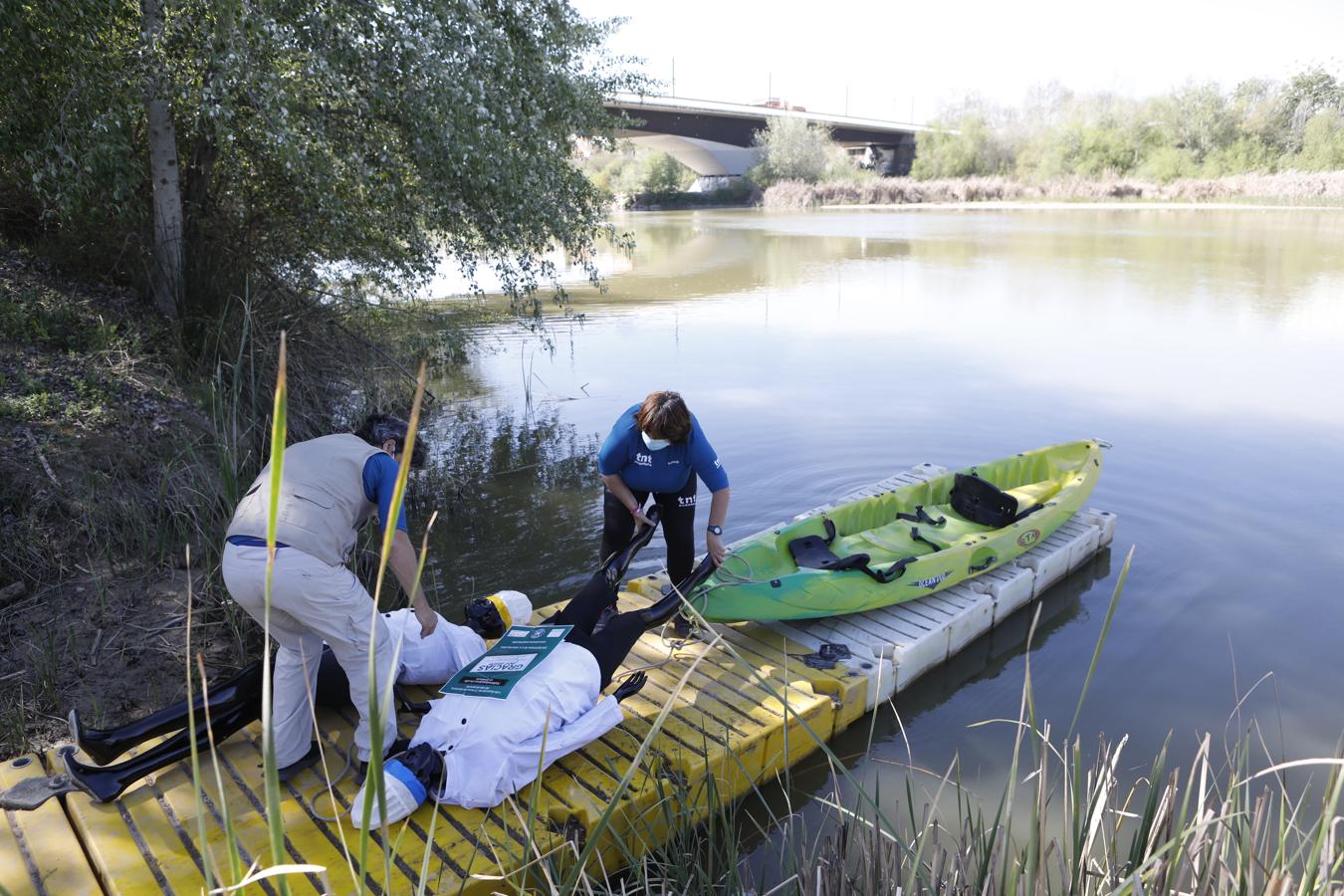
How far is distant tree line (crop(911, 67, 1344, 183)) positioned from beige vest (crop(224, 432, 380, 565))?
4638 cm

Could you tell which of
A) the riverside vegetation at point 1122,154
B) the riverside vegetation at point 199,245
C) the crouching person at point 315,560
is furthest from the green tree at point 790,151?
the crouching person at point 315,560

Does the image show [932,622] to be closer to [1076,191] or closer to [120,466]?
[120,466]

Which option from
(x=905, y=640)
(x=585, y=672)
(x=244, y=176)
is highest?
(x=244, y=176)

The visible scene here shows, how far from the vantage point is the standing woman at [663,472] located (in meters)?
4.43

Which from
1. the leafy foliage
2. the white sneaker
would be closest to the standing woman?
the white sneaker

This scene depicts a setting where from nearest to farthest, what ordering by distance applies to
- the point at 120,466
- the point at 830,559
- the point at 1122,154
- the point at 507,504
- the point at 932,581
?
the point at 932,581 → the point at 830,559 → the point at 120,466 → the point at 507,504 → the point at 1122,154

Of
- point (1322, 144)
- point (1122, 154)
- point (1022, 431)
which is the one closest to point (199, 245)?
point (1022, 431)

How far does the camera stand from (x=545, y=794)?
3.53m

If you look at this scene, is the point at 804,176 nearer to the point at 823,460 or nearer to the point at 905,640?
the point at 823,460

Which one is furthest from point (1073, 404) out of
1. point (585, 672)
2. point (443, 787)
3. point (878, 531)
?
point (443, 787)

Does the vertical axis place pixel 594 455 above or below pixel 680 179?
below

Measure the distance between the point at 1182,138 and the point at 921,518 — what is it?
156ft

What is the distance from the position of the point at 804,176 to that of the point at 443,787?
47.1 m

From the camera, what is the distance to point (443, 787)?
332 centimetres
